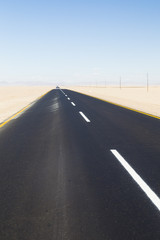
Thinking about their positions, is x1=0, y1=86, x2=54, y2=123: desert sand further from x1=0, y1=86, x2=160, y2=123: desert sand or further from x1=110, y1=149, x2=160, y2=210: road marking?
x1=110, y1=149, x2=160, y2=210: road marking

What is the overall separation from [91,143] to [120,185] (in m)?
3.05

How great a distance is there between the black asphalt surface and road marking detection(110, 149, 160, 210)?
0.24 ft

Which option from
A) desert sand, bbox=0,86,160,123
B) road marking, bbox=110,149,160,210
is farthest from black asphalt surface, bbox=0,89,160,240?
desert sand, bbox=0,86,160,123

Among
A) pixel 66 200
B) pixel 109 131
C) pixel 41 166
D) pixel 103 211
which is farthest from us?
pixel 109 131

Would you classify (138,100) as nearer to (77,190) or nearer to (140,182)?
(140,182)

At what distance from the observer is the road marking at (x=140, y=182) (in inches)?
138

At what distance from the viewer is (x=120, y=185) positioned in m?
4.07

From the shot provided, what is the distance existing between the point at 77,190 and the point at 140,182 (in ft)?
3.44

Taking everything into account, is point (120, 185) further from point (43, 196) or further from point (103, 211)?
point (43, 196)

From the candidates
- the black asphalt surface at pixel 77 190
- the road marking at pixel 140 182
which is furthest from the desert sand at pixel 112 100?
the road marking at pixel 140 182

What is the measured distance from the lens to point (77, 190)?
391 centimetres

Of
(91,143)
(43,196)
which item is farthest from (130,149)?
(43,196)

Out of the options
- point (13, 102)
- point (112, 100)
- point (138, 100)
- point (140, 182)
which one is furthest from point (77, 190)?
point (138, 100)

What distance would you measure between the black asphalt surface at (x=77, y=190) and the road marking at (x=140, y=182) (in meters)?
0.07
